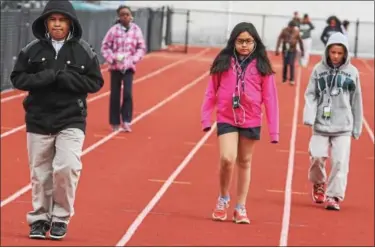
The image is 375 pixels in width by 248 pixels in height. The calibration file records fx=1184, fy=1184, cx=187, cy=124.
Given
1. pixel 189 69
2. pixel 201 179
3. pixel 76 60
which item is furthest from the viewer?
pixel 189 69

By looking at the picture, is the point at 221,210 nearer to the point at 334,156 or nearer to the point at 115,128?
the point at 334,156

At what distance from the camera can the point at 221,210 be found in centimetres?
1111

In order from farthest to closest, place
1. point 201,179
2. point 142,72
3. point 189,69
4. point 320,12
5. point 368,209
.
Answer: point 320,12 < point 189,69 < point 142,72 < point 201,179 < point 368,209

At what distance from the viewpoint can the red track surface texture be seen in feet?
34.5

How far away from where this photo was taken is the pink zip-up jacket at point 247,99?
33.8 feet

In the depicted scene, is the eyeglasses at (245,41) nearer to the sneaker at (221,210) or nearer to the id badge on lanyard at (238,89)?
the id badge on lanyard at (238,89)

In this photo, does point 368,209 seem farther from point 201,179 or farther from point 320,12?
point 320,12

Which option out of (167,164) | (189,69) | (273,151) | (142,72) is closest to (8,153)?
(167,164)

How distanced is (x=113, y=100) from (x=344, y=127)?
7269mm

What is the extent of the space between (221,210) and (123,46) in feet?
24.0

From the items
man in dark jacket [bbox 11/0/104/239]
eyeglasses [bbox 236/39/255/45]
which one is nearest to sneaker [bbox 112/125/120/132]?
eyeglasses [bbox 236/39/255/45]

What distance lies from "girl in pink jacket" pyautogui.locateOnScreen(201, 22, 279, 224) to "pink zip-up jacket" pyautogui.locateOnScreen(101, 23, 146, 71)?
24.7ft

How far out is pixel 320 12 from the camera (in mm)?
53688

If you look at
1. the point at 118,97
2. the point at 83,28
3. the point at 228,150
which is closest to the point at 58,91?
the point at 228,150
